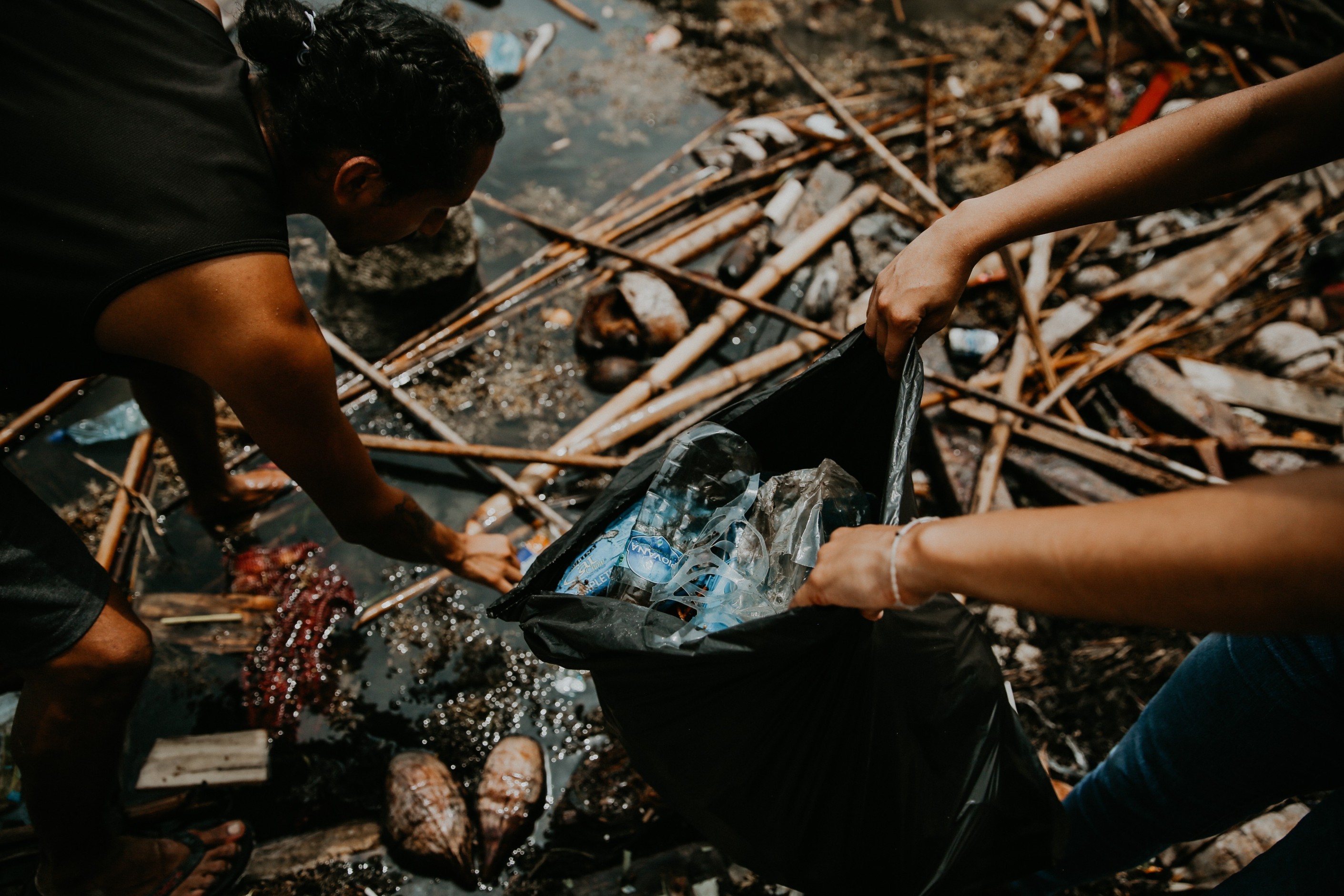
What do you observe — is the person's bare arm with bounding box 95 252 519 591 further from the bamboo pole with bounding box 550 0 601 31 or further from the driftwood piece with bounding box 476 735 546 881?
the bamboo pole with bounding box 550 0 601 31

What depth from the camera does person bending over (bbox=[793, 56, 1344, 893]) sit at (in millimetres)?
798

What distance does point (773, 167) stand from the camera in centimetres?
449

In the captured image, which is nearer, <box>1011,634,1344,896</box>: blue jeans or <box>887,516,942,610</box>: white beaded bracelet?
<box>887,516,942,610</box>: white beaded bracelet

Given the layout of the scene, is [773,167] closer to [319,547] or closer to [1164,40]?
[319,547]

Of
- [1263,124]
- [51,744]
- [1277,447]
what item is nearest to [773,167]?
[1277,447]

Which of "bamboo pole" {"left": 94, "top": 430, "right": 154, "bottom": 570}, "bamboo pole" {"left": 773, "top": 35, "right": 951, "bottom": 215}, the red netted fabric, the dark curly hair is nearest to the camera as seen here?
the dark curly hair

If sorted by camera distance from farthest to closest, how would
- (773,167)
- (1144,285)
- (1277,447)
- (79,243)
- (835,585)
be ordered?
(773,167) → (1144,285) → (1277,447) → (79,243) → (835,585)

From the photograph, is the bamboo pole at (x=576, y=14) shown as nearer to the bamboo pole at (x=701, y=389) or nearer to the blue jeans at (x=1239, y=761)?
the bamboo pole at (x=701, y=389)

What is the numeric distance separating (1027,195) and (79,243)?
185 cm

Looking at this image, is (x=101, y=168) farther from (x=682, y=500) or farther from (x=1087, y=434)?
(x=1087, y=434)

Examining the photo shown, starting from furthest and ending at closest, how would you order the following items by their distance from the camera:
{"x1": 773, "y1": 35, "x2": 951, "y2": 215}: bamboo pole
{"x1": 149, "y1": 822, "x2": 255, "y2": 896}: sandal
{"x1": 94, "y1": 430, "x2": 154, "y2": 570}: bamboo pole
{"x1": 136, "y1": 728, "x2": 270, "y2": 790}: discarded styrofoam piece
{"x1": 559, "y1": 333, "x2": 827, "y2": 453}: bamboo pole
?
{"x1": 773, "y1": 35, "x2": 951, "y2": 215}: bamboo pole, {"x1": 559, "y1": 333, "x2": 827, "y2": 453}: bamboo pole, {"x1": 94, "y1": 430, "x2": 154, "y2": 570}: bamboo pole, {"x1": 136, "y1": 728, "x2": 270, "y2": 790}: discarded styrofoam piece, {"x1": 149, "y1": 822, "x2": 255, "y2": 896}: sandal

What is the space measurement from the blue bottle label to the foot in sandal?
1705 mm

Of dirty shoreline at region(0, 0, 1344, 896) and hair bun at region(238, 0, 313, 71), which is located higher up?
hair bun at region(238, 0, 313, 71)

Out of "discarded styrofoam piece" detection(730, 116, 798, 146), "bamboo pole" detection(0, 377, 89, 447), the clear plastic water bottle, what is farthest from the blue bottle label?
"discarded styrofoam piece" detection(730, 116, 798, 146)
